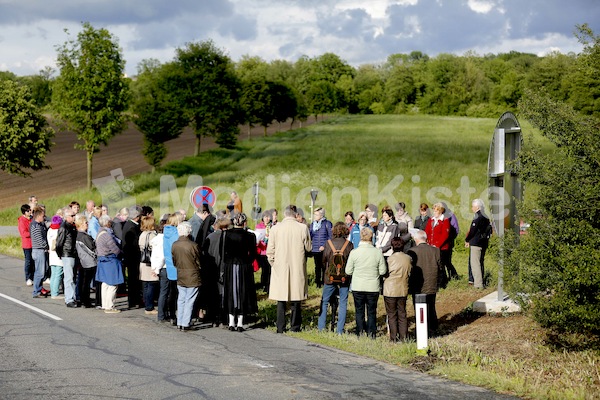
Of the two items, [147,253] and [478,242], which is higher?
[147,253]

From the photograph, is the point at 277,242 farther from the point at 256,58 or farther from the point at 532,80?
the point at 256,58

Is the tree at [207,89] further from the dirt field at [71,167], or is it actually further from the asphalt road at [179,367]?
the asphalt road at [179,367]

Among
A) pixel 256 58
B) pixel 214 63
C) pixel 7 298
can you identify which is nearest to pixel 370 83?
pixel 256 58

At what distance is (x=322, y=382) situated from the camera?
964cm

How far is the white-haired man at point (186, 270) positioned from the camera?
1338 centimetres

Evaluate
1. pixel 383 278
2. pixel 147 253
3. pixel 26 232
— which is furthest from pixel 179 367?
pixel 26 232

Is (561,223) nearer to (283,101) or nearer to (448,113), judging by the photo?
(283,101)

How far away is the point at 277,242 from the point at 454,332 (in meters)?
3.53

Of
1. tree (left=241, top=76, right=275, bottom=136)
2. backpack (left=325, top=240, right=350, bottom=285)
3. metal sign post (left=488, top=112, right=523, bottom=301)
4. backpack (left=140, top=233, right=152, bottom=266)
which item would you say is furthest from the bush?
tree (left=241, top=76, right=275, bottom=136)

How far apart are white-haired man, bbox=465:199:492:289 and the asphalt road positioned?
20.1 ft

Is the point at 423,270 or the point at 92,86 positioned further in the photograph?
the point at 92,86

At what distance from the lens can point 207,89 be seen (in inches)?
2790

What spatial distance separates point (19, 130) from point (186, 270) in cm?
2898

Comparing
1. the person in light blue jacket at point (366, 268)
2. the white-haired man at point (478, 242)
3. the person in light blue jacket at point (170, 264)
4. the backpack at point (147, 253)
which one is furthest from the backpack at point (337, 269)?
the white-haired man at point (478, 242)
